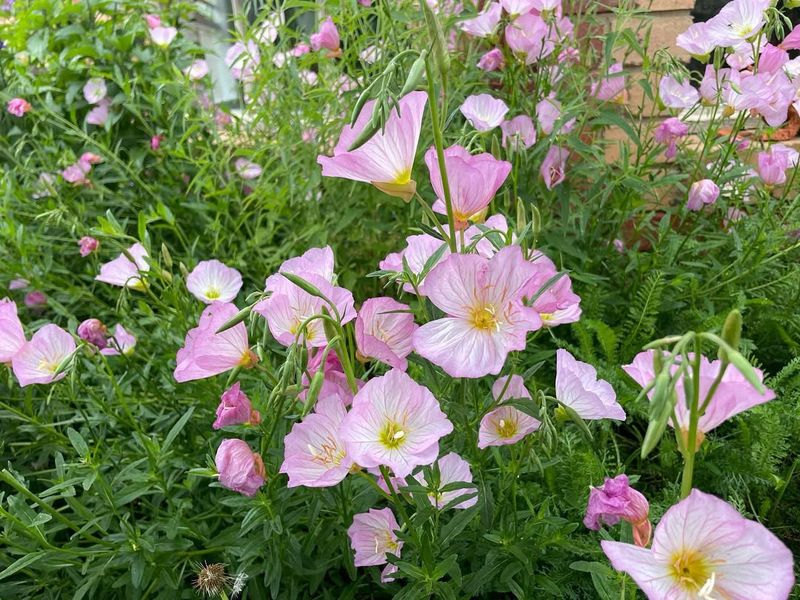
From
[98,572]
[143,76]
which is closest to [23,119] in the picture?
[143,76]

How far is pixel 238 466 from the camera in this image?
35.0 inches

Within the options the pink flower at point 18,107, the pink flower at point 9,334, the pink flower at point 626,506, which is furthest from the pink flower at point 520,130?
the pink flower at point 18,107

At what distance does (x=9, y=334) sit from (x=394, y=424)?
2.48ft

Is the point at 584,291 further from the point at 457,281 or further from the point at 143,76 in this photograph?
the point at 143,76

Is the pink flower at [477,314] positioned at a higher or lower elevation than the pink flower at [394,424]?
higher

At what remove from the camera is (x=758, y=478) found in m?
1.27

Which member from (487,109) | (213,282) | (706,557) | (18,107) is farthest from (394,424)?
(18,107)

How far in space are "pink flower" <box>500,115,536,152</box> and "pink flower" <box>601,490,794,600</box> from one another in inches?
41.2

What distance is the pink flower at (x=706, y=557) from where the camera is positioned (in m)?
0.55

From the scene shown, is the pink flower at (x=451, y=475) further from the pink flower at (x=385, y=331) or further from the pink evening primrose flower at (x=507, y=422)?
the pink flower at (x=385, y=331)

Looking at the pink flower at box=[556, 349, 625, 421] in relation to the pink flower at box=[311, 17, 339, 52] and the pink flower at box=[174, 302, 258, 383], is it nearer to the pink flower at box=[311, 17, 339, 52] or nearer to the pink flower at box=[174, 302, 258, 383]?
the pink flower at box=[174, 302, 258, 383]

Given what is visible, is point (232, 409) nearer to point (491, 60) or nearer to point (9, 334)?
point (9, 334)

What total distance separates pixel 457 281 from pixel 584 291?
40.5 inches

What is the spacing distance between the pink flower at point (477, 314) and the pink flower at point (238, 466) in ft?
1.02
